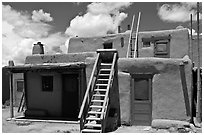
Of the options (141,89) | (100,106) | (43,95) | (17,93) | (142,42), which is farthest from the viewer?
(17,93)

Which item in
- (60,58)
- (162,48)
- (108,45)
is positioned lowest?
(60,58)

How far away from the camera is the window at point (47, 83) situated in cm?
1191

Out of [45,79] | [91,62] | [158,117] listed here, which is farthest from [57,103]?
[158,117]

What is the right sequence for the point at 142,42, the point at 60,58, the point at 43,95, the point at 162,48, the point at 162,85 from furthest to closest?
1. the point at 142,42
2. the point at 162,48
3. the point at 43,95
4. the point at 60,58
5. the point at 162,85

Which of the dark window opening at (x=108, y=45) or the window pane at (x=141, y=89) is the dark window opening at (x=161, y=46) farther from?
the window pane at (x=141, y=89)

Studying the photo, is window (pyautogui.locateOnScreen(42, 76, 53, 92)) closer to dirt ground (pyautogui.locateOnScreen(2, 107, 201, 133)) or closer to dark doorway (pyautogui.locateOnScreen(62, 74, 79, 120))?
dark doorway (pyautogui.locateOnScreen(62, 74, 79, 120))

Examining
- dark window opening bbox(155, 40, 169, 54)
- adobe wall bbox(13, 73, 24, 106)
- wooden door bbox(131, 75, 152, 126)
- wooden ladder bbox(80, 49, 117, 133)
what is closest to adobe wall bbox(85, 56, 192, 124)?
wooden door bbox(131, 75, 152, 126)

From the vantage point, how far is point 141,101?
9.37m

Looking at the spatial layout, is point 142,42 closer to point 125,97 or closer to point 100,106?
point 125,97

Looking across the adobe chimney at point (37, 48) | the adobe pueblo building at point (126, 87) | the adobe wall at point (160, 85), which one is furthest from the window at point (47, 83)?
the adobe wall at point (160, 85)

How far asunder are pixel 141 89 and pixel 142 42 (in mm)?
7172

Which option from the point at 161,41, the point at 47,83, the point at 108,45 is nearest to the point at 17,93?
the point at 47,83

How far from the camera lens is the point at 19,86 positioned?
738 inches

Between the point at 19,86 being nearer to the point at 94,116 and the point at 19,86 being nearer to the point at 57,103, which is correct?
the point at 57,103
